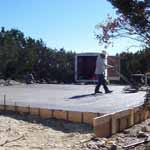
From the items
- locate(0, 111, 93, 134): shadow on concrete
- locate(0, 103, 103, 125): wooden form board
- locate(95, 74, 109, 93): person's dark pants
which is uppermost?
locate(95, 74, 109, 93): person's dark pants

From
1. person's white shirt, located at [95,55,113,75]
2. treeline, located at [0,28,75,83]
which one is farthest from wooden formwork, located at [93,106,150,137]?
treeline, located at [0,28,75,83]

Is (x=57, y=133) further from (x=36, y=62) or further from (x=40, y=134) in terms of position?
(x=36, y=62)

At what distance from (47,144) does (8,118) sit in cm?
181

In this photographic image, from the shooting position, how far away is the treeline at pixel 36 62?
23766 millimetres

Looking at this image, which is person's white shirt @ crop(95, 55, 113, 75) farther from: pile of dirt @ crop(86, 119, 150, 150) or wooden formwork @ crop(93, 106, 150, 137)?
pile of dirt @ crop(86, 119, 150, 150)

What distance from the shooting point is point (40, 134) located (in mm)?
8477

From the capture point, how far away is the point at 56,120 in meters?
9.45

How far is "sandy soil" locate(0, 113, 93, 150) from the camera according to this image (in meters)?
7.79

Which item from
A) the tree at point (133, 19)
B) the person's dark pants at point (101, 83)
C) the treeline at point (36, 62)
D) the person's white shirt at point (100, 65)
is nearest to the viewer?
the tree at point (133, 19)

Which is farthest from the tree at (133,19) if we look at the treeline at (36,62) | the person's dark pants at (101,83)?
the treeline at (36,62)

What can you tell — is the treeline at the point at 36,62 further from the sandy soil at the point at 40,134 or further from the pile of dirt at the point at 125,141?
the pile of dirt at the point at 125,141

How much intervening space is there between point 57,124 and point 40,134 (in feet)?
2.66

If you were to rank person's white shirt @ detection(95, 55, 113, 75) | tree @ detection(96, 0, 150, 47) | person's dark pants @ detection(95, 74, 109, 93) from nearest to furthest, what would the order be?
1. tree @ detection(96, 0, 150, 47)
2. person's dark pants @ detection(95, 74, 109, 93)
3. person's white shirt @ detection(95, 55, 113, 75)

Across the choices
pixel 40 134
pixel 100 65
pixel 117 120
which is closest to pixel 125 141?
pixel 117 120
